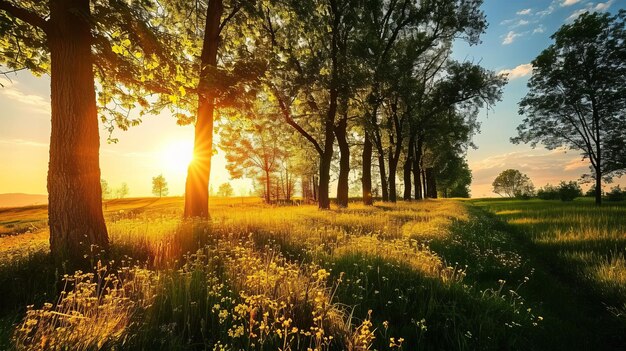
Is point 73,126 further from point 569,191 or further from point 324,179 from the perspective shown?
point 569,191

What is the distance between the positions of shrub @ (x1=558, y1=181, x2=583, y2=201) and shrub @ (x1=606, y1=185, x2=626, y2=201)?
13.2ft

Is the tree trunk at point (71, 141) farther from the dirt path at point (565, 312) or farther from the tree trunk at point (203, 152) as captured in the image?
the dirt path at point (565, 312)

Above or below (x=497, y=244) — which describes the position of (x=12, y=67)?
above

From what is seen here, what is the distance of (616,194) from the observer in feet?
113

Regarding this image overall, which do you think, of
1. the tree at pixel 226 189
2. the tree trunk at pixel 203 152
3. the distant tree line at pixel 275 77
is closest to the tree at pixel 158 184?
the tree at pixel 226 189

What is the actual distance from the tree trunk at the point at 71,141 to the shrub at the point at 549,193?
→ 177ft

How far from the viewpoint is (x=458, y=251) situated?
340 inches

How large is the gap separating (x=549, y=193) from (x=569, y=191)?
5328 millimetres

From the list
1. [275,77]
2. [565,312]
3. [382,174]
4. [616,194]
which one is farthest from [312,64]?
[616,194]

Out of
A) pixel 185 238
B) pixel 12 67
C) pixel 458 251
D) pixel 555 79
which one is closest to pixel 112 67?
pixel 12 67

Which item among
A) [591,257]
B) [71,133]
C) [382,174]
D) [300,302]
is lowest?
[591,257]

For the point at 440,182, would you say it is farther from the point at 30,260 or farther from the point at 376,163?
the point at 30,260

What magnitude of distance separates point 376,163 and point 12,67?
4917cm

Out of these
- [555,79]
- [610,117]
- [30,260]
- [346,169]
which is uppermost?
[555,79]
